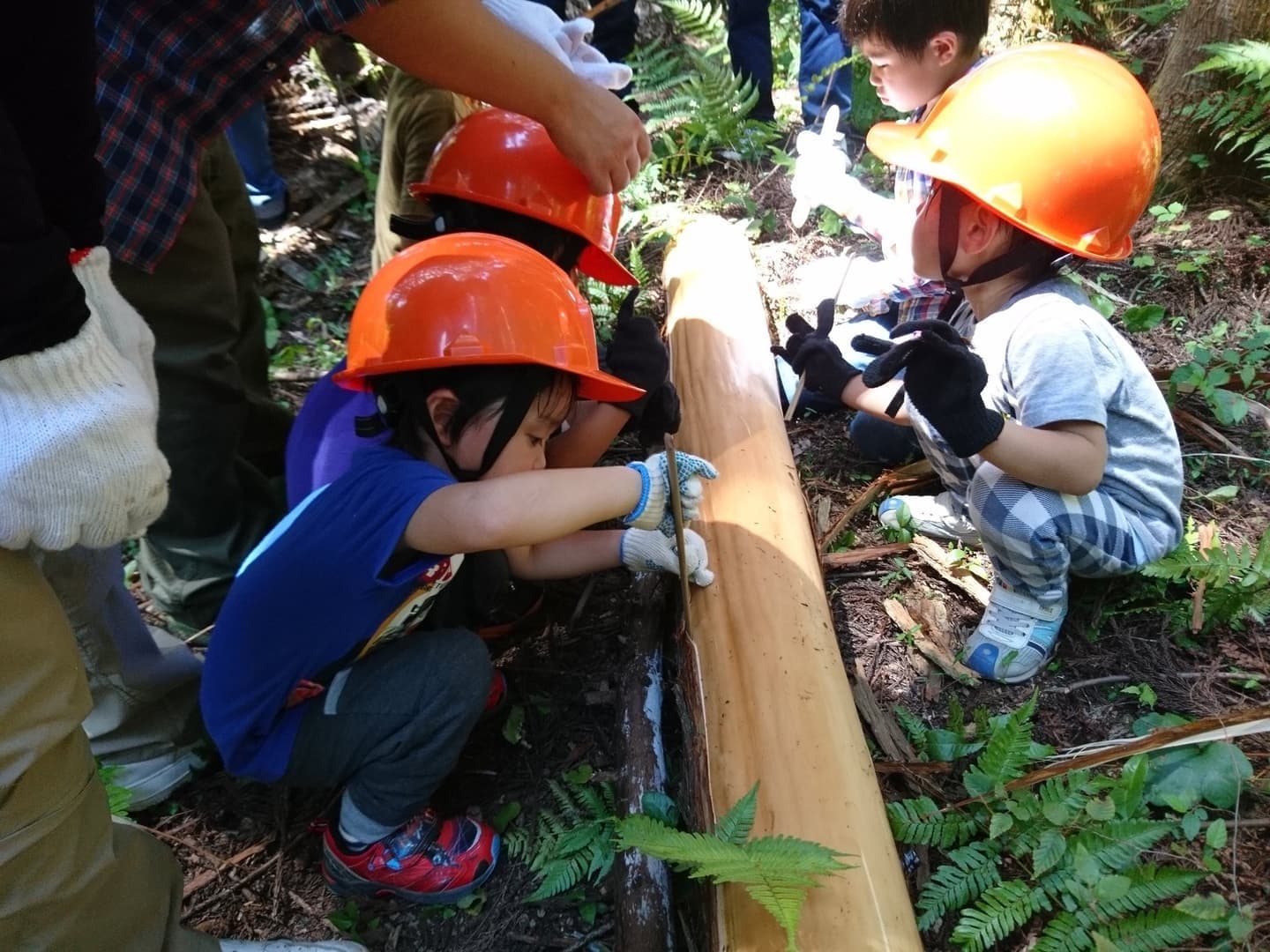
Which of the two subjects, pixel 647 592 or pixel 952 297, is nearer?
pixel 647 592

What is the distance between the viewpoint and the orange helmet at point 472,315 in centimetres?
216

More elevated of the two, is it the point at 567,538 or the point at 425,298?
the point at 425,298

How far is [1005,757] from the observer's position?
2201 millimetres

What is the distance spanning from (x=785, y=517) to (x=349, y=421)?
56.8 inches

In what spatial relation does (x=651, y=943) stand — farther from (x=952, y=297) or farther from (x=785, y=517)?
(x=952, y=297)

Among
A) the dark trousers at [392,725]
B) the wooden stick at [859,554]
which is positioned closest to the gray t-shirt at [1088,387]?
the wooden stick at [859,554]

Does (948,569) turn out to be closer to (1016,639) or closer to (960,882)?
(1016,639)

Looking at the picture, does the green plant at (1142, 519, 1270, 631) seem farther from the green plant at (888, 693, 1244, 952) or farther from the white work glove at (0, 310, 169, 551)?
the white work glove at (0, 310, 169, 551)

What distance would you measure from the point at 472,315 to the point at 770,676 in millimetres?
1270

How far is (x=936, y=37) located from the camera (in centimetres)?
341

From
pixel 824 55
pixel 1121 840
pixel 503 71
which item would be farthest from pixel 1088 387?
pixel 824 55

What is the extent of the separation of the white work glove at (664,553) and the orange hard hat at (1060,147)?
1.43 m

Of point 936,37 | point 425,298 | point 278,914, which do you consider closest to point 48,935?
point 278,914

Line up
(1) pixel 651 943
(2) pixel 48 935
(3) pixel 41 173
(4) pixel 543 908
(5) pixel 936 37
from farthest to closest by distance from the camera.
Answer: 1. (5) pixel 936 37
2. (4) pixel 543 908
3. (1) pixel 651 943
4. (2) pixel 48 935
5. (3) pixel 41 173
